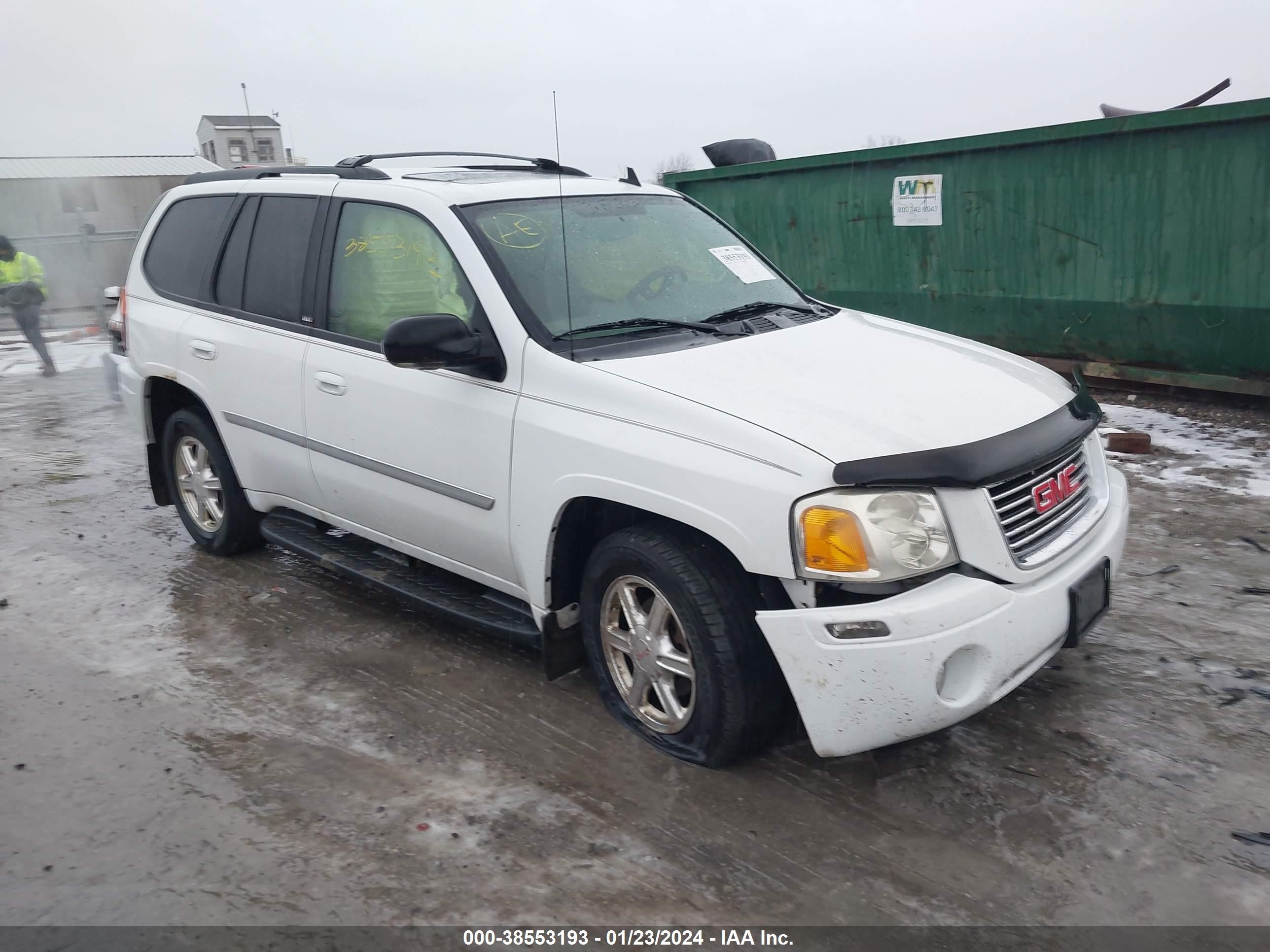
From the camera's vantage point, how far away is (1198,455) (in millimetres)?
6219

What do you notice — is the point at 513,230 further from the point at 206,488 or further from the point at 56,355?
the point at 56,355

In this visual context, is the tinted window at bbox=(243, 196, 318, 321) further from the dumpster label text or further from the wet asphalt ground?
the dumpster label text

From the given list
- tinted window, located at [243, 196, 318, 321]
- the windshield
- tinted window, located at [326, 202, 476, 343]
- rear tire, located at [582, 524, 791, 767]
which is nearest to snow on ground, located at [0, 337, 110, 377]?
tinted window, located at [243, 196, 318, 321]

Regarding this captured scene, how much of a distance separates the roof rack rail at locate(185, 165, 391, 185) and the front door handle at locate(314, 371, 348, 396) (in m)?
0.80

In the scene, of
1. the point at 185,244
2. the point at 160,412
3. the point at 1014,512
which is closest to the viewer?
the point at 1014,512

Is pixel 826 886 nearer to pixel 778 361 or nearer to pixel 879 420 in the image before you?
pixel 879 420

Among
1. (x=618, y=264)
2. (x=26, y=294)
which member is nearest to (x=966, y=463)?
(x=618, y=264)

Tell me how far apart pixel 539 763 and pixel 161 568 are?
282cm

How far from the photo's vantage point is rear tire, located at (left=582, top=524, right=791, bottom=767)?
288 cm

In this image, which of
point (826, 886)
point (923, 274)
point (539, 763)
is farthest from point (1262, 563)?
point (923, 274)

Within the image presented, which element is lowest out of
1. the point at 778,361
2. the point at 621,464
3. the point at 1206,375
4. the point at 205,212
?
the point at 1206,375

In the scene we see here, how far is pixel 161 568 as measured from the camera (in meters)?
5.08

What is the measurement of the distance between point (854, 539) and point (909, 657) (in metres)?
0.33

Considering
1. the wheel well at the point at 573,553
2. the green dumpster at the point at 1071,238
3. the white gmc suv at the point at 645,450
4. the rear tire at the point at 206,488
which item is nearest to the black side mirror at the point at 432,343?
the white gmc suv at the point at 645,450
